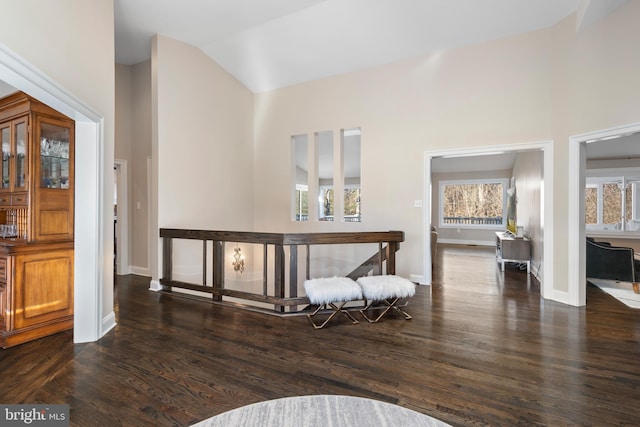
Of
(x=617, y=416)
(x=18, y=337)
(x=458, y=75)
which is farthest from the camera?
(x=458, y=75)

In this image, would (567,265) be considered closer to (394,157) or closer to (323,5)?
(394,157)

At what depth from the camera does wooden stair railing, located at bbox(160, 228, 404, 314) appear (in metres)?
3.73

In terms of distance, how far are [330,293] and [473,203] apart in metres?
9.17

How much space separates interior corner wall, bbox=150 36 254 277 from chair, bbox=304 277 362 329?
2696 millimetres

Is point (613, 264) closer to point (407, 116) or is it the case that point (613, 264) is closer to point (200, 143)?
point (407, 116)

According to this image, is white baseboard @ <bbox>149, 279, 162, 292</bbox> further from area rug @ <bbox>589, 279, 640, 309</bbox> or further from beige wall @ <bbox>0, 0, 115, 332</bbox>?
area rug @ <bbox>589, 279, 640, 309</bbox>

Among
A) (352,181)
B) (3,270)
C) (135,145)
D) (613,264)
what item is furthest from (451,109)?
(352,181)

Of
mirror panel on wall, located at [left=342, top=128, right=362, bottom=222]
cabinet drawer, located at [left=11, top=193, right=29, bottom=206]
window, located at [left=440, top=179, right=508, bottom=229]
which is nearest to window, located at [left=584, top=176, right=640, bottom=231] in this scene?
window, located at [left=440, top=179, right=508, bottom=229]

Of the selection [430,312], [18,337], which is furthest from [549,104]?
[18,337]

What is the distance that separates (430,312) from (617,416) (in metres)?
1.97

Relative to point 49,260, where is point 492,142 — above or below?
above

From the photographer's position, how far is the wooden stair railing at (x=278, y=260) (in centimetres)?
373

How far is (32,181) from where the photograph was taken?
3.01m

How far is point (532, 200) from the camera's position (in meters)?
6.23
